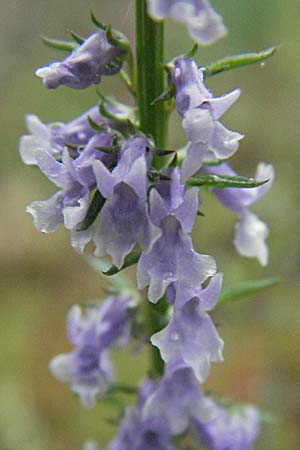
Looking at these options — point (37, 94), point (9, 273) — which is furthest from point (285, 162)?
point (37, 94)

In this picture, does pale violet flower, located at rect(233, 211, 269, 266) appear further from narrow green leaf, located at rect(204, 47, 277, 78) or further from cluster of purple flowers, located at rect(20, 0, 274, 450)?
A: narrow green leaf, located at rect(204, 47, 277, 78)

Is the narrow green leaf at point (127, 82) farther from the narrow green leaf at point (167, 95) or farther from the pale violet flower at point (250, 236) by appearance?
the pale violet flower at point (250, 236)

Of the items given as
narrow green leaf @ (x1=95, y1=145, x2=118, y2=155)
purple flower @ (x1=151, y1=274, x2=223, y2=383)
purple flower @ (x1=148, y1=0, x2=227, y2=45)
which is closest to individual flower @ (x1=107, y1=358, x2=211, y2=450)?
purple flower @ (x1=151, y1=274, x2=223, y2=383)

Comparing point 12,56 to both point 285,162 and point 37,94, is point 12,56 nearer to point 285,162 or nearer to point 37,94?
point 37,94

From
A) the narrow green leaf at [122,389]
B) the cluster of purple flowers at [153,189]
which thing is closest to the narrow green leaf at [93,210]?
the cluster of purple flowers at [153,189]

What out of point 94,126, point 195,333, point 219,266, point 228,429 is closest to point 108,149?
point 94,126

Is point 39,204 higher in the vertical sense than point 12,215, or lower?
higher

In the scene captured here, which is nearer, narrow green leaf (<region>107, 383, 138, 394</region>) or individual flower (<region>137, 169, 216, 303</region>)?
individual flower (<region>137, 169, 216, 303</region>)

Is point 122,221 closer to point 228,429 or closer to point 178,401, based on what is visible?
point 178,401
